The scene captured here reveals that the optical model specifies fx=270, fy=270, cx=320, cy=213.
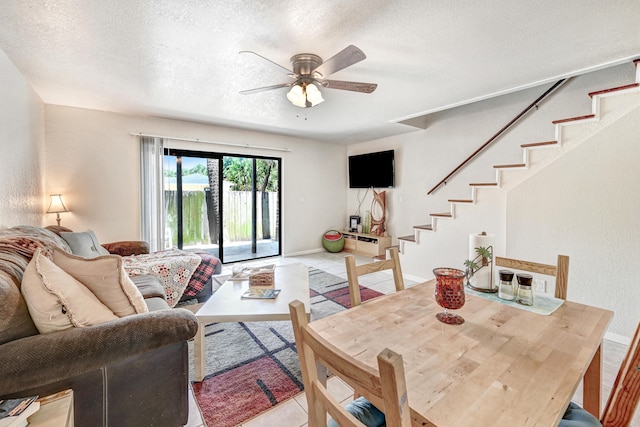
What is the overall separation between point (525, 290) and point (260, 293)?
171 cm

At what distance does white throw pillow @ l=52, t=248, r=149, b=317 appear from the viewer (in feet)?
4.71

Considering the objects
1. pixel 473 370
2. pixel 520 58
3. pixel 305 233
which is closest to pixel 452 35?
pixel 520 58

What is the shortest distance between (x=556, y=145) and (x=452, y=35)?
1.61 m

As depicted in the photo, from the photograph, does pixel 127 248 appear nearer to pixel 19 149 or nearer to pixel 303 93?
pixel 19 149

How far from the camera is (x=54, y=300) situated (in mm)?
1199

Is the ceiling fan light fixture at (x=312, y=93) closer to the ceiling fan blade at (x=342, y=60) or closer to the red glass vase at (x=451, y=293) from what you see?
the ceiling fan blade at (x=342, y=60)

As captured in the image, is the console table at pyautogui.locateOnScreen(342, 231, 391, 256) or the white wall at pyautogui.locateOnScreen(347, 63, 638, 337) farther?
the console table at pyautogui.locateOnScreen(342, 231, 391, 256)

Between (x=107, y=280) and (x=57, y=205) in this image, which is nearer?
(x=107, y=280)

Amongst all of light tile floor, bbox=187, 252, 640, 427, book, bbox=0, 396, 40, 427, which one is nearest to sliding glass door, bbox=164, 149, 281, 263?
light tile floor, bbox=187, 252, 640, 427

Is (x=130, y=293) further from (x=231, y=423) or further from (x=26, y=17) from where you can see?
(x=26, y=17)

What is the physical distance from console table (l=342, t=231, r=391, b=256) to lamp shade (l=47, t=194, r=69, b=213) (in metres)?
4.60

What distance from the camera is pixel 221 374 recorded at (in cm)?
188

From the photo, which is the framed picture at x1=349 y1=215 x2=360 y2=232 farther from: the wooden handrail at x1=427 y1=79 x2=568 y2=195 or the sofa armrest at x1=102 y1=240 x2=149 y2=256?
the sofa armrest at x1=102 y1=240 x2=149 y2=256

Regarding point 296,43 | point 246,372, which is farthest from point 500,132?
point 246,372
